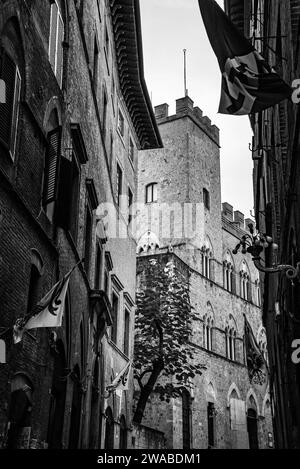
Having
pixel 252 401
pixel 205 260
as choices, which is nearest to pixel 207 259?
pixel 205 260

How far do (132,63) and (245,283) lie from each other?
74.5 ft

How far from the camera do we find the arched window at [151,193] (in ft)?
125

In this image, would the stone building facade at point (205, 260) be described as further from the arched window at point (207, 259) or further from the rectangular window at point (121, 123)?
the rectangular window at point (121, 123)

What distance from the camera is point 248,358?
39000 mm

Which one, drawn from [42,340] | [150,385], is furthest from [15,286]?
[150,385]

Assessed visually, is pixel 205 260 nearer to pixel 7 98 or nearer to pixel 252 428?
pixel 252 428

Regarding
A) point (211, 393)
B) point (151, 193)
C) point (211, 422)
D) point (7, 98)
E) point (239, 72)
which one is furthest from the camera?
point (151, 193)

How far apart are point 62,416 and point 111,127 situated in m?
10.6

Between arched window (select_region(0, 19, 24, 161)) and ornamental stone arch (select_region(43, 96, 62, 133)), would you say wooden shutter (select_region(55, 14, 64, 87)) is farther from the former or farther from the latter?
arched window (select_region(0, 19, 24, 161))

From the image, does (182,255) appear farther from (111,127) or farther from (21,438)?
(21,438)

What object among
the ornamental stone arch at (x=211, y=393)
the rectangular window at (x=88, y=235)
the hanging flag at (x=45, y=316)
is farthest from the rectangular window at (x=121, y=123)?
the ornamental stone arch at (x=211, y=393)

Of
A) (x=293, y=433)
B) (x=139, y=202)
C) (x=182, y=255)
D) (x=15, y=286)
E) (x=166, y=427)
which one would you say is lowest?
(x=293, y=433)

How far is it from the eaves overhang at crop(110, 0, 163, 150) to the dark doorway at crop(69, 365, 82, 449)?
39.0ft

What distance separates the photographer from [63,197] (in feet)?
37.2
